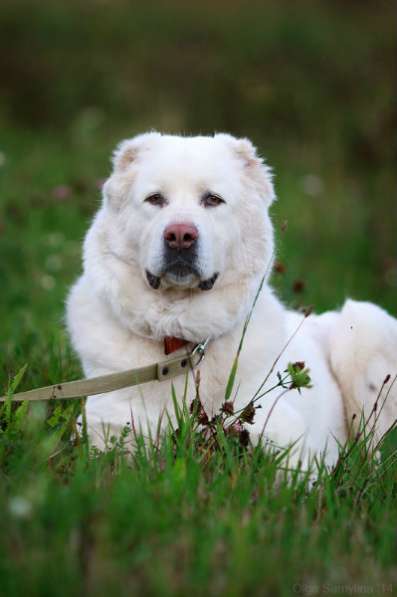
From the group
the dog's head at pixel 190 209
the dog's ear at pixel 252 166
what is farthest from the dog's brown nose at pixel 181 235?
the dog's ear at pixel 252 166

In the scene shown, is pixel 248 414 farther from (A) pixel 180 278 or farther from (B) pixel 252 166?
(B) pixel 252 166

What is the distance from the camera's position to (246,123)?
43.2 ft

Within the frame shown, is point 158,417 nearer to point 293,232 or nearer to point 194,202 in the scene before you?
point 194,202

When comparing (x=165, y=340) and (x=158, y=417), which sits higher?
(x=165, y=340)

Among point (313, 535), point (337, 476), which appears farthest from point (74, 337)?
point (313, 535)

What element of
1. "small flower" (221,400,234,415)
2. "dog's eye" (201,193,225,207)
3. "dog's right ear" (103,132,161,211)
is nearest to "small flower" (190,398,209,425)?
"small flower" (221,400,234,415)

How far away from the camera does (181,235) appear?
11.3ft

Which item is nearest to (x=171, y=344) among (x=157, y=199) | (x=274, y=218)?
(x=157, y=199)

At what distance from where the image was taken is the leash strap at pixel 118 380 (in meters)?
3.38

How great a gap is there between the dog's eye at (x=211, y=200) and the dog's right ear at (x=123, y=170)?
41 cm

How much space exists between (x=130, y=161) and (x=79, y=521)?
2.08 m

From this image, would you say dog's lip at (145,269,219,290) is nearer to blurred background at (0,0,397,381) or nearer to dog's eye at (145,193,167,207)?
dog's eye at (145,193,167,207)

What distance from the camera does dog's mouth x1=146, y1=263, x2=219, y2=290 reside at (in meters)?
3.53

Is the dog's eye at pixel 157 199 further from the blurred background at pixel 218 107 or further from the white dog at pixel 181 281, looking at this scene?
the blurred background at pixel 218 107
